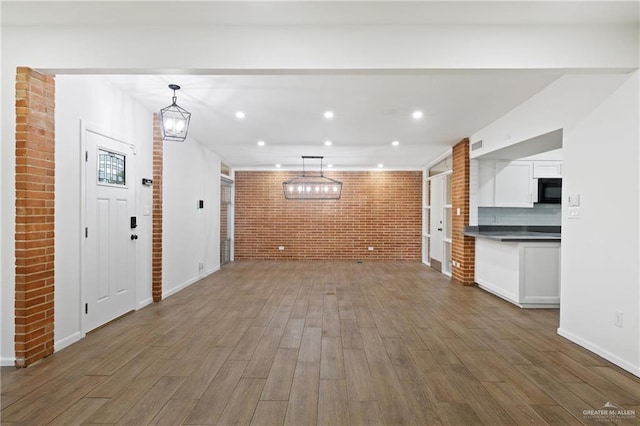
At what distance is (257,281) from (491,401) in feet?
15.1

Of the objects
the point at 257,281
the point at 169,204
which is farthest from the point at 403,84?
the point at 257,281

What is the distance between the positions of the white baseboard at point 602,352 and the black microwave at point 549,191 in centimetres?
306

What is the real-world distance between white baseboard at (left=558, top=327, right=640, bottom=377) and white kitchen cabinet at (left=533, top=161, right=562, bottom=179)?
3.30 meters

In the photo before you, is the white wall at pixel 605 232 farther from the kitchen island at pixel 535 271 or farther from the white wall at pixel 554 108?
the kitchen island at pixel 535 271

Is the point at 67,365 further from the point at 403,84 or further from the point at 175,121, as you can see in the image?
the point at 403,84

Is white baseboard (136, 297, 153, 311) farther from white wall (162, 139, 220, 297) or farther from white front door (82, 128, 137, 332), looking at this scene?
white wall (162, 139, 220, 297)

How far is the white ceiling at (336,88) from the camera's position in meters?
2.36

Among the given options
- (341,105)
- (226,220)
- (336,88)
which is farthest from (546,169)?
(226,220)

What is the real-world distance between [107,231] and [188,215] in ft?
6.86

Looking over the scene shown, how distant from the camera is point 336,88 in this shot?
359 cm

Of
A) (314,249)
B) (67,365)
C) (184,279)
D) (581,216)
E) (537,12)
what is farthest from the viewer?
(314,249)

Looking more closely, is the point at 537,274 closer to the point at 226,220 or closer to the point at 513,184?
the point at 513,184

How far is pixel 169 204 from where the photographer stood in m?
5.02

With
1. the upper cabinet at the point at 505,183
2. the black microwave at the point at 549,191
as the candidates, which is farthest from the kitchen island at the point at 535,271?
the black microwave at the point at 549,191
